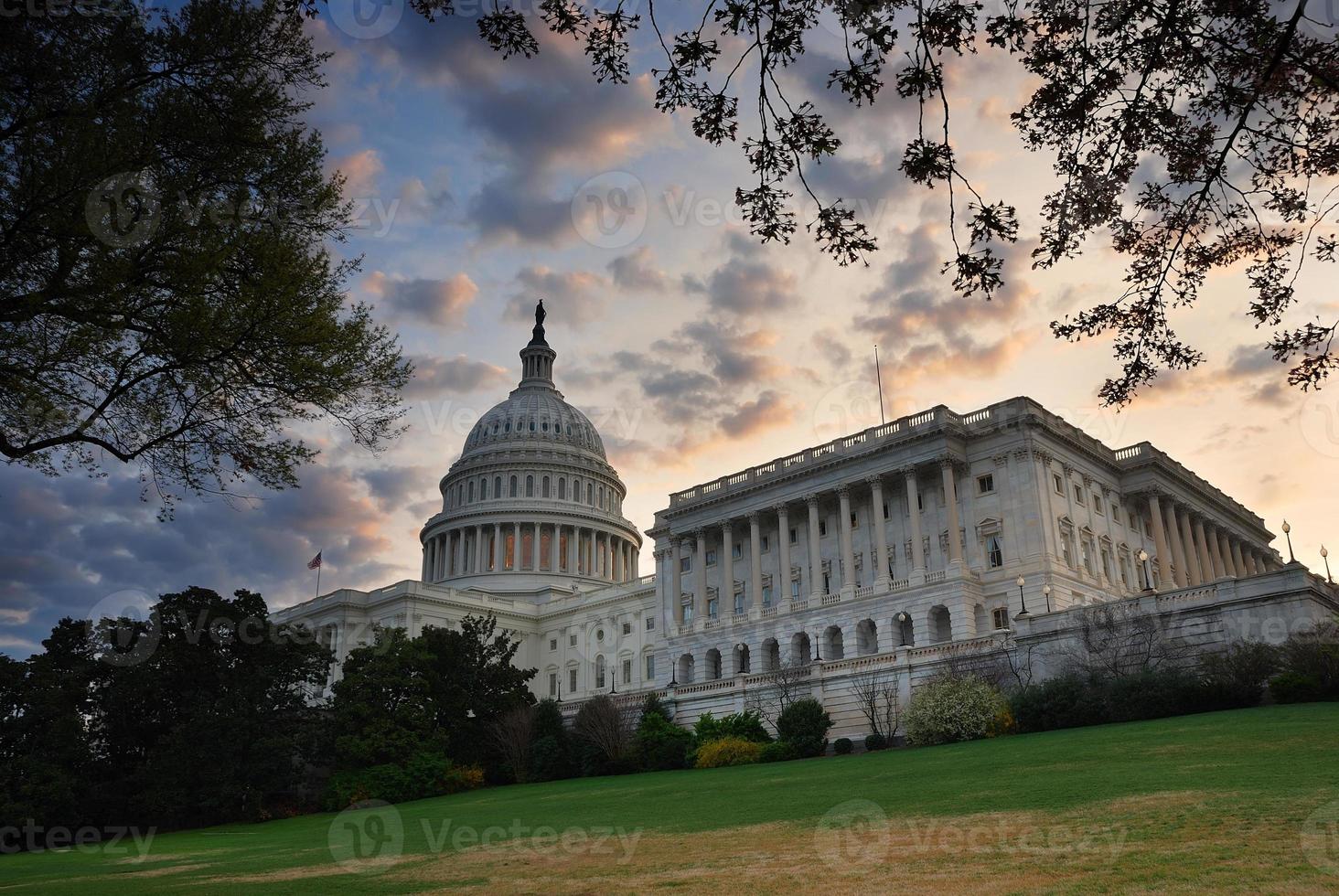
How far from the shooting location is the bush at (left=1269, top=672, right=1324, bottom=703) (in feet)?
115

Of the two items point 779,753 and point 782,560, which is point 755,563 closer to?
point 782,560

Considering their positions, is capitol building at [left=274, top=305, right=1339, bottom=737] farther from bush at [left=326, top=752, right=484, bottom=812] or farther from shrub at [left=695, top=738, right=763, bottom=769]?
bush at [left=326, top=752, right=484, bottom=812]

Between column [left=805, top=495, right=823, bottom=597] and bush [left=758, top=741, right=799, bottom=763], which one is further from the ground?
column [left=805, top=495, right=823, bottom=597]

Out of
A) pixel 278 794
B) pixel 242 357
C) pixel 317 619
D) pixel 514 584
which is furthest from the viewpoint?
pixel 514 584

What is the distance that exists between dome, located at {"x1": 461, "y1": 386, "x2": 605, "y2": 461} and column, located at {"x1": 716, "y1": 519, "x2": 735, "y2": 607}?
2292 inches

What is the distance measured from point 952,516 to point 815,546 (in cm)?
1120

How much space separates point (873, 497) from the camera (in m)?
74.6

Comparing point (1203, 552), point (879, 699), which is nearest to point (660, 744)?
point (879, 699)

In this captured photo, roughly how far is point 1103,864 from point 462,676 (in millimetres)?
51638

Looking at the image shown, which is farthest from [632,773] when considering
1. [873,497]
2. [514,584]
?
[514,584]

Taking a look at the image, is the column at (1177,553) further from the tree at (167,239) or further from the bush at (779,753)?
the tree at (167,239)

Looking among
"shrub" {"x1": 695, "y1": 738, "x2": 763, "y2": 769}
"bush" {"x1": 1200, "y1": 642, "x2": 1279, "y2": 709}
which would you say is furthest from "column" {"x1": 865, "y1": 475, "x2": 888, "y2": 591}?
"bush" {"x1": 1200, "y1": 642, "x2": 1279, "y2": 709}

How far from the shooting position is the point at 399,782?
2108 inches

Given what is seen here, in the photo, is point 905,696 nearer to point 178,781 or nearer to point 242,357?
point 178,781
